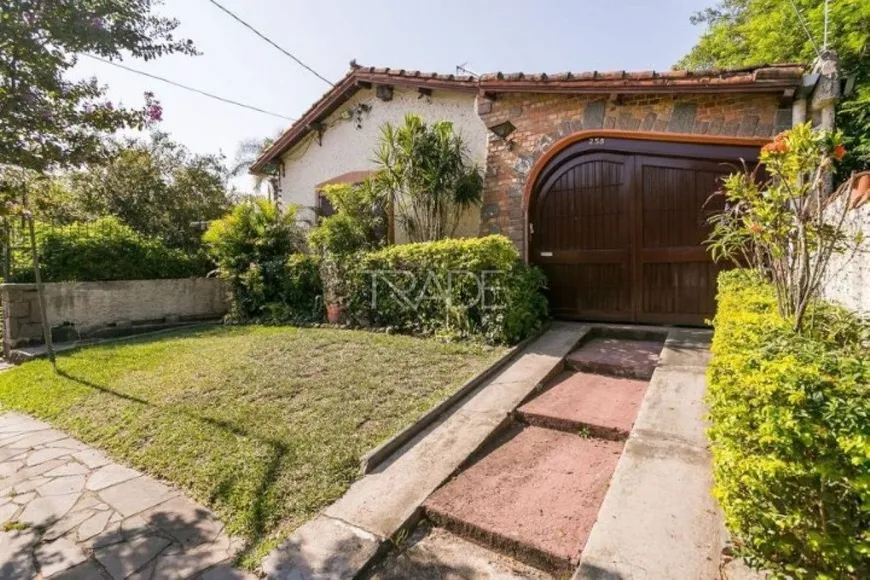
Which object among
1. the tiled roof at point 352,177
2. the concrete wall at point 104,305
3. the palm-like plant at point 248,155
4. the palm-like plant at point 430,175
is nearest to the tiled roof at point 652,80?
the palm-like plant at point 430,175

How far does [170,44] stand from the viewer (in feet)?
11.4

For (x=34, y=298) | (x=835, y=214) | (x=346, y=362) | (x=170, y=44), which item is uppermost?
(x=170, y=44)

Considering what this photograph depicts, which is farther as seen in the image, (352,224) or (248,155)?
(248,155)

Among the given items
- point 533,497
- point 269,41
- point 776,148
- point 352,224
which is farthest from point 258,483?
point 269,41

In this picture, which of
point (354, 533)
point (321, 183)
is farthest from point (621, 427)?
point (321, 183)

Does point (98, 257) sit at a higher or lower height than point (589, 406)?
higher

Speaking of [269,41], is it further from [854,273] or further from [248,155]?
[248,155]

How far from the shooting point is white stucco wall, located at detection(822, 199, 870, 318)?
8.39 feet

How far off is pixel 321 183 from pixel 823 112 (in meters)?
9.07

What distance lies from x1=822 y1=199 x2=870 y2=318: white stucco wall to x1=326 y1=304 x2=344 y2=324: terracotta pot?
647 centimetres

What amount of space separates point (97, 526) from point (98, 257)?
722cm

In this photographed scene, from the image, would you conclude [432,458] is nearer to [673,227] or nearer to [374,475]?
[374,475]

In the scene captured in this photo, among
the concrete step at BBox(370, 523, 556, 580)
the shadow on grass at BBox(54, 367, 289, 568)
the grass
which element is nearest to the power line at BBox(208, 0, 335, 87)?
the grass

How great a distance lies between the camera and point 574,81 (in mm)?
5871
